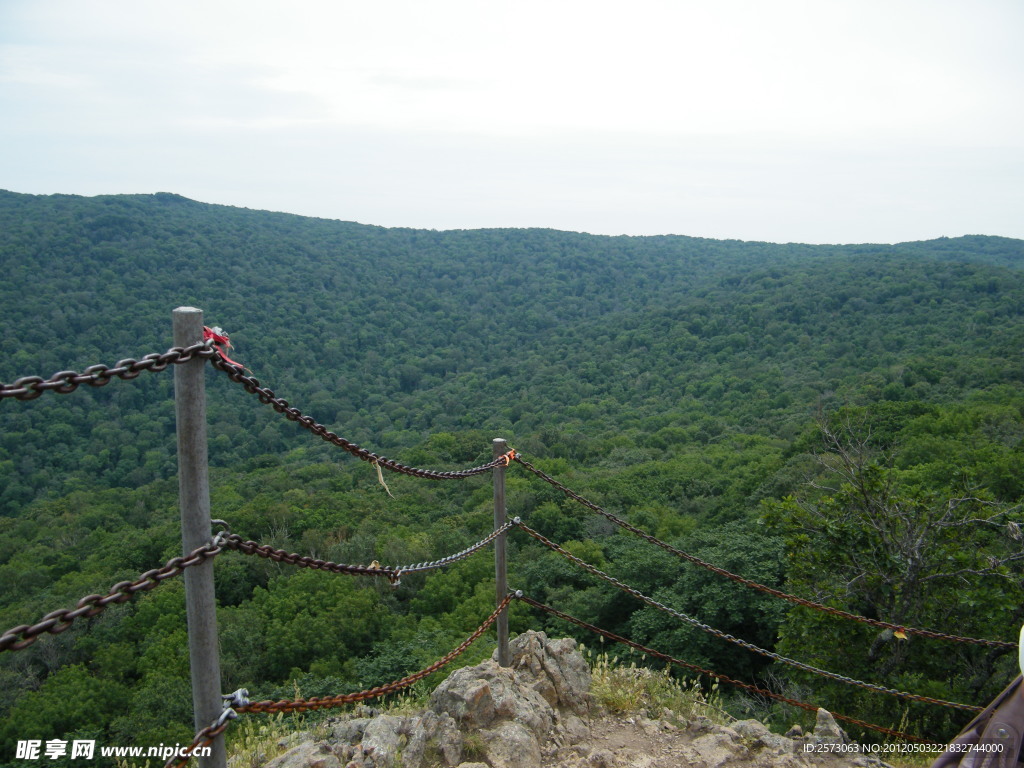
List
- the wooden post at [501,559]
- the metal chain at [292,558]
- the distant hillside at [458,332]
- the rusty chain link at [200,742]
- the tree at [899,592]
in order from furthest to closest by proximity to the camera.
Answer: the distant hillside at [458,332] < the tree at [899,592] < the wooden post at [501,559] < the metal chain at [292,558] < the rusty chain link at [200,742]

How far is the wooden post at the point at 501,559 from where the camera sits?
3760mm

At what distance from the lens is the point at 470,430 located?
48531mm

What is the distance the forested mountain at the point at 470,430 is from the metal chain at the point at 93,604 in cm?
646

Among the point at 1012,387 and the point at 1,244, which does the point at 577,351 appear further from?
the point at 1,244

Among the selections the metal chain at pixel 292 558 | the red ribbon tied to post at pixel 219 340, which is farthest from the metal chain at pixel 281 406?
the metal chain at pixel 292 558

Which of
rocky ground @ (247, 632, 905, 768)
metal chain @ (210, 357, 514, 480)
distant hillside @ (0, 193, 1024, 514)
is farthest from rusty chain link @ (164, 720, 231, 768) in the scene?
distant hillside @ (0, 193, 1024, 514)

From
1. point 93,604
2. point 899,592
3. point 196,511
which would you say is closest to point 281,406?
point 196,511

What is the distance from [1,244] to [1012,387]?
88.7m

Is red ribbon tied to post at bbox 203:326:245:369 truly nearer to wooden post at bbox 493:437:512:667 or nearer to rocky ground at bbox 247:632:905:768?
wooden post at bbox 493:437:512:667

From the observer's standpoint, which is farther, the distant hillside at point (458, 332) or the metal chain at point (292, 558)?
the distant hillside at point (458, 332)

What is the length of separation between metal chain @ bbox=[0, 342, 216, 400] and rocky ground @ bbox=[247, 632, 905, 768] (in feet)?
6.97

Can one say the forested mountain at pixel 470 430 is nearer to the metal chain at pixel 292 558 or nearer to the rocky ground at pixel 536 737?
the rocky ground at pixel 536 737

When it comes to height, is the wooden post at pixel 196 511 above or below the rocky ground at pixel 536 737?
above

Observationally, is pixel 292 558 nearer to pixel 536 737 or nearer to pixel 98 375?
pixel 98 375
